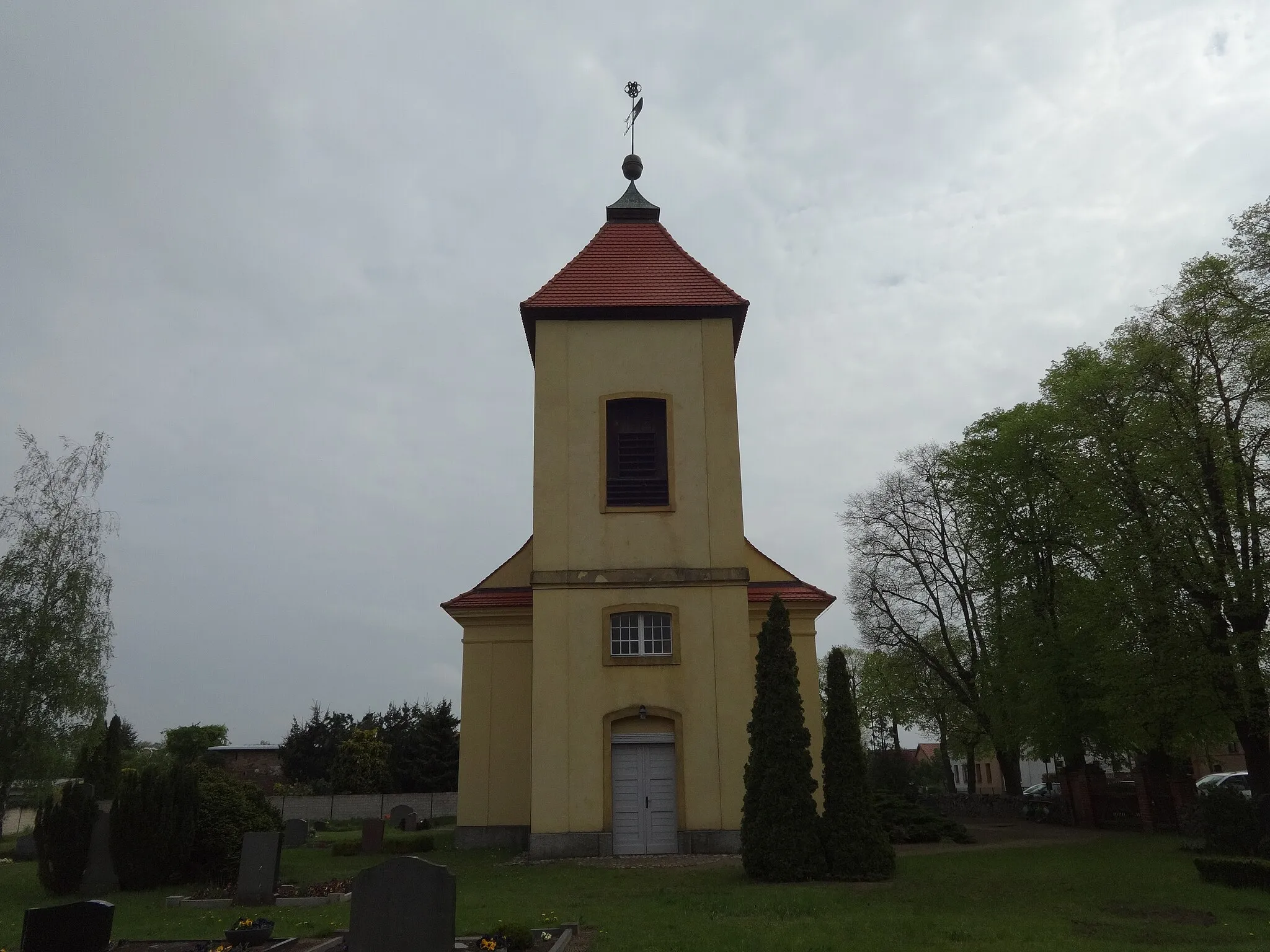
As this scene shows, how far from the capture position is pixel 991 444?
107 feet

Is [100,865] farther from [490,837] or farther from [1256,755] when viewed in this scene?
[1256,755]

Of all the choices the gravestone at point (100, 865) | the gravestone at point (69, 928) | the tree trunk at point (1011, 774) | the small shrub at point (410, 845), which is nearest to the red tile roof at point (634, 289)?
the small shrub at point (410, 845)

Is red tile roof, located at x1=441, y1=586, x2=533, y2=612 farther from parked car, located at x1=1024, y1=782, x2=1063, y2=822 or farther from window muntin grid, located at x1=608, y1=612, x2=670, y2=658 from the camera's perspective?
parked car, located at x1=1024, y1=782, x2=1063, y2=822

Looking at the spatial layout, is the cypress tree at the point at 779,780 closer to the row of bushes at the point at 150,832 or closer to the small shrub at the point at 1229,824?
the small shrub at the point at 1229,824

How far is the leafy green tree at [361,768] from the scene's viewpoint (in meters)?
48.1

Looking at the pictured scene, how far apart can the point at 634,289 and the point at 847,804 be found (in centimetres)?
1289

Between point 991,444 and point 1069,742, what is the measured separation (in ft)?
32.9

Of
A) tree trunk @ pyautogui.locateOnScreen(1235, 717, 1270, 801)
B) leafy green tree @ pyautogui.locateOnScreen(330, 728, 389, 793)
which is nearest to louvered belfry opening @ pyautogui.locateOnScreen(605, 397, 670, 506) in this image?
tree trunk @ pyautogui.locateOnScreen(1235, 717, 1270, 801)

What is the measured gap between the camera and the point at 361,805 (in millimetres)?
41719

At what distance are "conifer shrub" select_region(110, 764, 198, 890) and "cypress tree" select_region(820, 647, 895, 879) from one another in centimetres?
1179

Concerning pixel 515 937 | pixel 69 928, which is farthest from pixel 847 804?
pixel 69 928

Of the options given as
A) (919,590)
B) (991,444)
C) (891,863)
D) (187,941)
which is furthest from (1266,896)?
(919,590)

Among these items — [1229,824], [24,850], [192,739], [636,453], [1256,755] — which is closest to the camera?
[1229,824]

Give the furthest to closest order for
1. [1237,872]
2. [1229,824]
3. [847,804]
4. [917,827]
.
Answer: [917,827] < [1229,824] < [847,804] < [1237,872]
